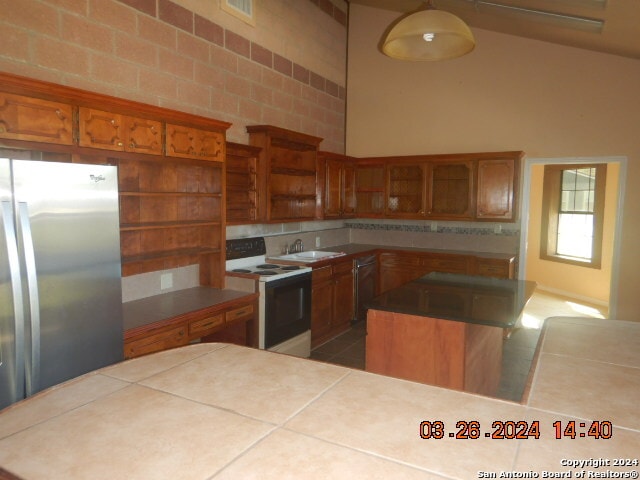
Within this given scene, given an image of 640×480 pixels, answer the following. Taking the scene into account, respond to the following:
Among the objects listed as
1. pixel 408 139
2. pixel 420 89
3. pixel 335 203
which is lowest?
pixel 335 203

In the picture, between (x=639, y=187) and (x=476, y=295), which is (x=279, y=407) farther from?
(x=639, y=187)

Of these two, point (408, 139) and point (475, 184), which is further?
point (408, 139)

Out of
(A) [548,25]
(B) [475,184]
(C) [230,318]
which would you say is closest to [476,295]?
(C) [230,318]

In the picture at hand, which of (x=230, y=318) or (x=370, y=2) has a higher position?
(x=370, y=2)

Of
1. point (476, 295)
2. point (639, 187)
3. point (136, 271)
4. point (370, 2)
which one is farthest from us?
point (370, 2)

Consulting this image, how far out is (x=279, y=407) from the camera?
1.08m

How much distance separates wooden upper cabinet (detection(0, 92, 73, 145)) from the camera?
2.15 m

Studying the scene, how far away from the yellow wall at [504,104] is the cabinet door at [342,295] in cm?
202

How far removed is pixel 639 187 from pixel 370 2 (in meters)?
3.94

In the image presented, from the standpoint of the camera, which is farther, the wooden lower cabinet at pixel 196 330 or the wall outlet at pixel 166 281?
the wall outlet at pixel 166 281

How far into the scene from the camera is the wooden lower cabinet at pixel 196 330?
263 cm

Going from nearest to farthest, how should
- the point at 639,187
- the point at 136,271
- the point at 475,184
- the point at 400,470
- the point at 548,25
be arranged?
the point at 400,470 < the point at 136,271 < the point at 548,25 < the point at 639,187 < the point at 475,184

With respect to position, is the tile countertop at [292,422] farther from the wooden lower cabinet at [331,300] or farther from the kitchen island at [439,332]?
the wooden lower cabinet at [331,300]

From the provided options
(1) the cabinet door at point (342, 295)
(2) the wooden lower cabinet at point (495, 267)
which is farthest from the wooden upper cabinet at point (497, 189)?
(1) the cabinet door at point (342, 295)
